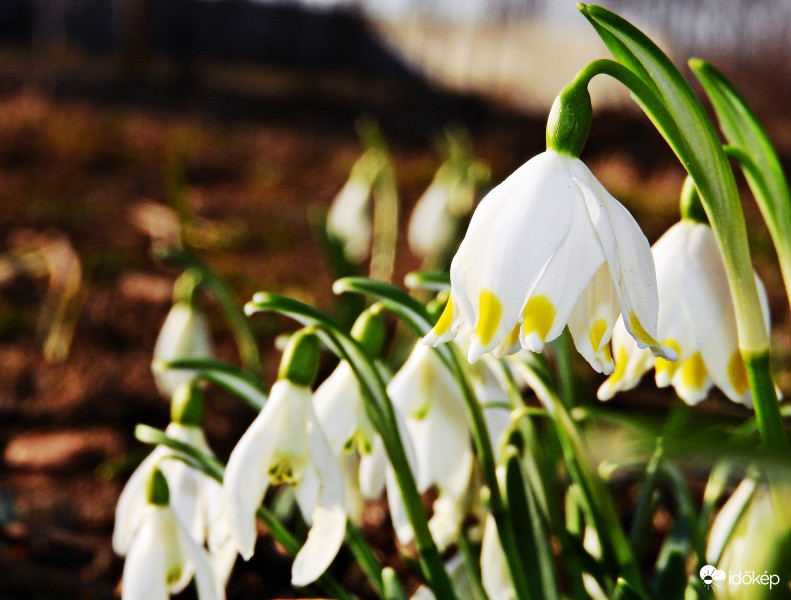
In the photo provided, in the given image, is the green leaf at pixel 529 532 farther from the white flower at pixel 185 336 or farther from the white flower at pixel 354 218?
the white flower at pixel 354 218

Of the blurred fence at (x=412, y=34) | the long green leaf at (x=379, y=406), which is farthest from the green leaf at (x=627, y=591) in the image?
the blurred fence at (x=412, y=34)

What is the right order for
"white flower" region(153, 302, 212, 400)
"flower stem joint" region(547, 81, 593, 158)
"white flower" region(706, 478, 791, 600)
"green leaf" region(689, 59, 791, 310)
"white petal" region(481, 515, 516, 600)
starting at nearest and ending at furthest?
"white flower" region(706, 478, 791, 600), "flower stem joint" region(547, 81, 593, 158), "green leaf" region(689, 59, 791, 310), "white petal" region(481, 515, 516, 600), "white flower" region(153, 302, 212, 400)

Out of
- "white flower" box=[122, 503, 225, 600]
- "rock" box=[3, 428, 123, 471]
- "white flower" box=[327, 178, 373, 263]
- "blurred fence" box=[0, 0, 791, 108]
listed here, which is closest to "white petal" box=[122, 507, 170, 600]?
"white flower" box=[122, 503, 225, 600]

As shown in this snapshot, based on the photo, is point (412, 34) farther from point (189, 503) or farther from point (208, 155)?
point (189, 503)

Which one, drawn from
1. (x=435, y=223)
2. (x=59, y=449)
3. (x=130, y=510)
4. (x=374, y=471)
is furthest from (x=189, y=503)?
(x=435, y=223)

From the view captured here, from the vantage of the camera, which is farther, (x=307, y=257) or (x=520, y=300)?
(x=307, y=257)

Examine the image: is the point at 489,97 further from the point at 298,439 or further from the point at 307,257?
the point at 298,439

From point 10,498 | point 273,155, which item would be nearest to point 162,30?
point 273,155

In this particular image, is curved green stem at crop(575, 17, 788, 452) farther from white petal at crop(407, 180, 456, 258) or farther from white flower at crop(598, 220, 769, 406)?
white petal at crop(407, 180, 456, 258)
